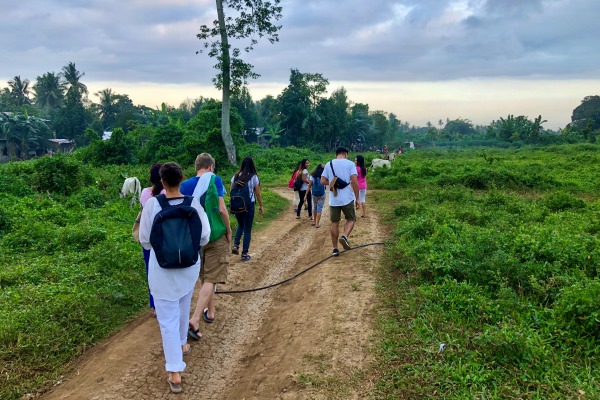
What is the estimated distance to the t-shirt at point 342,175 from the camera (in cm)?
691

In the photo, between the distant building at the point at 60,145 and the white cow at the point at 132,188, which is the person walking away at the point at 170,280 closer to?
the white cow at the point at 132,188

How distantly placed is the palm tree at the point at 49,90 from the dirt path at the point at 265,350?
70.7 meters

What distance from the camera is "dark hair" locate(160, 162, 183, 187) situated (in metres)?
3.44

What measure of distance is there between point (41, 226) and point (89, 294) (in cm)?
404

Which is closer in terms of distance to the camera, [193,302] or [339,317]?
[339,317]

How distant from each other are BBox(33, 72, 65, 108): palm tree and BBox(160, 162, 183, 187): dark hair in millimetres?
72002

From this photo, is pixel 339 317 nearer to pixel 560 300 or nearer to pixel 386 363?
pixel 386 363

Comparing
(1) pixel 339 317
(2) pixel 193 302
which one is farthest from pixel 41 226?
(1) pixel 339 317

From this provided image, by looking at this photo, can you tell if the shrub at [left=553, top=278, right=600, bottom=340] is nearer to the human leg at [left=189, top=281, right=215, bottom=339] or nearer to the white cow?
the human leg at [left=189, top=281, right=215, bottom=339]

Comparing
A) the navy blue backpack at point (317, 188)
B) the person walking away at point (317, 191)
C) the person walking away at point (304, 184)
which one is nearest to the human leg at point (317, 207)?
the person walking away at point (317, 191)

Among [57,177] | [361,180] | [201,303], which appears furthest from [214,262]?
[57,177]

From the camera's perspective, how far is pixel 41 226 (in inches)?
326

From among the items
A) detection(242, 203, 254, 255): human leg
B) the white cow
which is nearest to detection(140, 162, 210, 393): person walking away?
detection(242, 203, 254, 255): human leg

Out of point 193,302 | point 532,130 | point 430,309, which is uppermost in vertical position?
point 532,130
